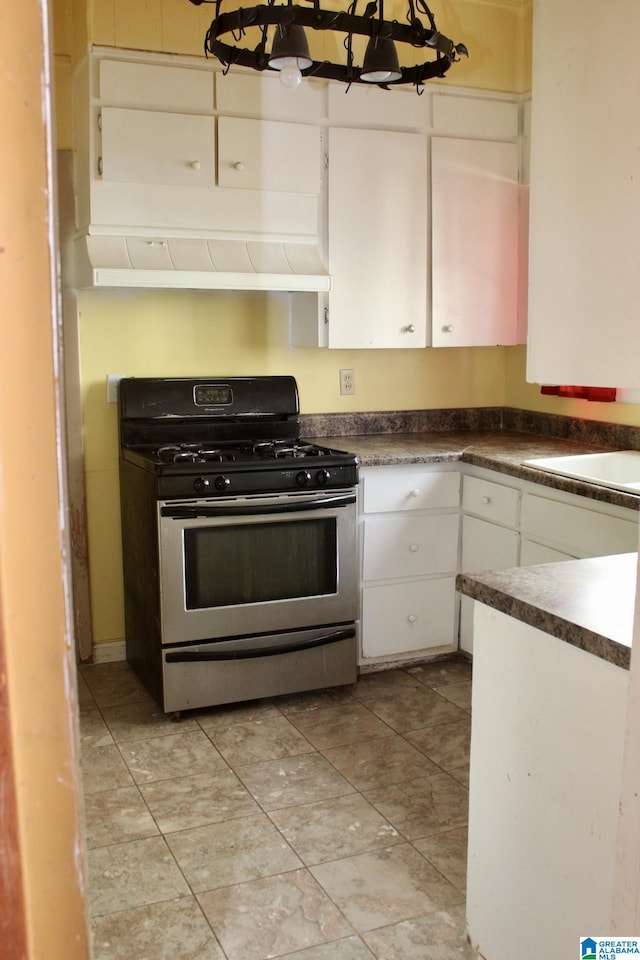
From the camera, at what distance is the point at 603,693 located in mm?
1485

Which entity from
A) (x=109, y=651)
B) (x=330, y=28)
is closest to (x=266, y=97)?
(x=330, y=28)

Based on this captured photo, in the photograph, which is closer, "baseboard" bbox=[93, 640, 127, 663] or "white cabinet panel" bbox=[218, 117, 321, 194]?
"white cabinet panel" bbox=[218, 117, 321, 194]

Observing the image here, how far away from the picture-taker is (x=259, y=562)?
3.17m

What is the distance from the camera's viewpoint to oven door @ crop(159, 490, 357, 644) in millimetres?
3053

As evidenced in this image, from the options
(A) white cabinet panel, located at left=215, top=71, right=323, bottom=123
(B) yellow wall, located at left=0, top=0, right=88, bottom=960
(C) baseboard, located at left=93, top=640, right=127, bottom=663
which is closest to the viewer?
(B) yellow wall, located at left=0, top=0, right=88, bottom=960

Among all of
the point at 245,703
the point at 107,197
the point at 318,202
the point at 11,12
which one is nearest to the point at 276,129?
the point at 318,202

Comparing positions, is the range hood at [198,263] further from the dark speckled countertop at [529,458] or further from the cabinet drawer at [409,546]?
the cabinet drawer at [409,546]

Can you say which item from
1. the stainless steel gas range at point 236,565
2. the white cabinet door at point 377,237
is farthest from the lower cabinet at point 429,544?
the white cabinet door at point 377,237

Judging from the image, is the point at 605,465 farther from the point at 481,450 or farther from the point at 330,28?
the point at 330,28

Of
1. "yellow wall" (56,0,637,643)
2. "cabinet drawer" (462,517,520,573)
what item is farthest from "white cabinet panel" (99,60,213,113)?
"cabinet drawer" (462,517,520,573)

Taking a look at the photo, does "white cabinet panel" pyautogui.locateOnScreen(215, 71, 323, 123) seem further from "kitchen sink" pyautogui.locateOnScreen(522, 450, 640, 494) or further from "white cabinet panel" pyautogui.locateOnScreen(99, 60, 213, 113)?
"kitchen sink" pyautogui.locateOnScreen(522, 450, 640, 494)

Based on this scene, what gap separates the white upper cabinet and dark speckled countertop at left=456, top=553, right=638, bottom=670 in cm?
52

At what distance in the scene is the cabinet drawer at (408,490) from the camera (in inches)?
134

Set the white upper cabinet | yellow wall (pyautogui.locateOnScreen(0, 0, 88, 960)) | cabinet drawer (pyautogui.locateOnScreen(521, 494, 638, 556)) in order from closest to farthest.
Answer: yellow wall (pyautogui.locateOnScreen(0, 0, 88, 960))
the white upper cabinet
cabinet drawer (pyautogui.locateOnScreen(521, 494, 638, 556))
